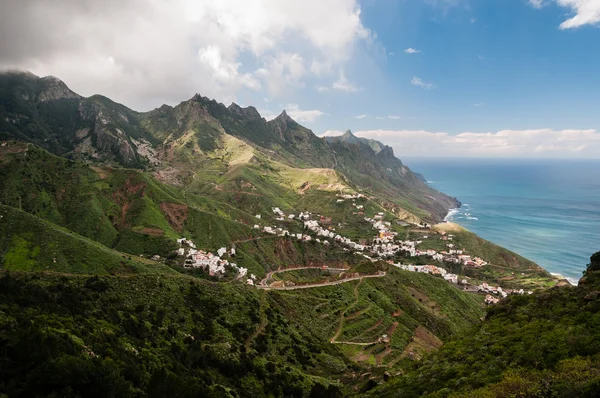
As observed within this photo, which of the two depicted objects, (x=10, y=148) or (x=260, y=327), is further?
(x=10, y=148)

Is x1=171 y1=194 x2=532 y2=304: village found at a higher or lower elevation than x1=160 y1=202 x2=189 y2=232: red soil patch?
lower

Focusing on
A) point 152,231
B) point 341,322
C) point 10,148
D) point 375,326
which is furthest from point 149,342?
point 10,148

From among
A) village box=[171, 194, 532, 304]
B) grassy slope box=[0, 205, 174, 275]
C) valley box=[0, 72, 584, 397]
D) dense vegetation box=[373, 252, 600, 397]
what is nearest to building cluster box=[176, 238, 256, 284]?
village box=[171, 194, 532, 304]

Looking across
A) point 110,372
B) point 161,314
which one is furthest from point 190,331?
point 110,372

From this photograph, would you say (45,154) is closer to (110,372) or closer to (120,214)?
(120,214)

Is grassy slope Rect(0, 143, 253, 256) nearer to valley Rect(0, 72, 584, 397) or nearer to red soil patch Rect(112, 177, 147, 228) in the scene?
red soil patch Rect(112, 177, 147, 228)

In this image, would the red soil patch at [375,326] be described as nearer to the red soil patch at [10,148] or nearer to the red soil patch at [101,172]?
the red soil patch at [101,172]

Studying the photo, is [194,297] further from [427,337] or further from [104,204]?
[104,204]

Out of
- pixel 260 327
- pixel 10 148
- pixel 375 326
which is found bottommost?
pixel 375 326

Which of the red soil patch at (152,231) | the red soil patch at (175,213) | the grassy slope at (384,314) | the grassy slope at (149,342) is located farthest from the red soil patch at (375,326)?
the red soil patch at (175,213)
